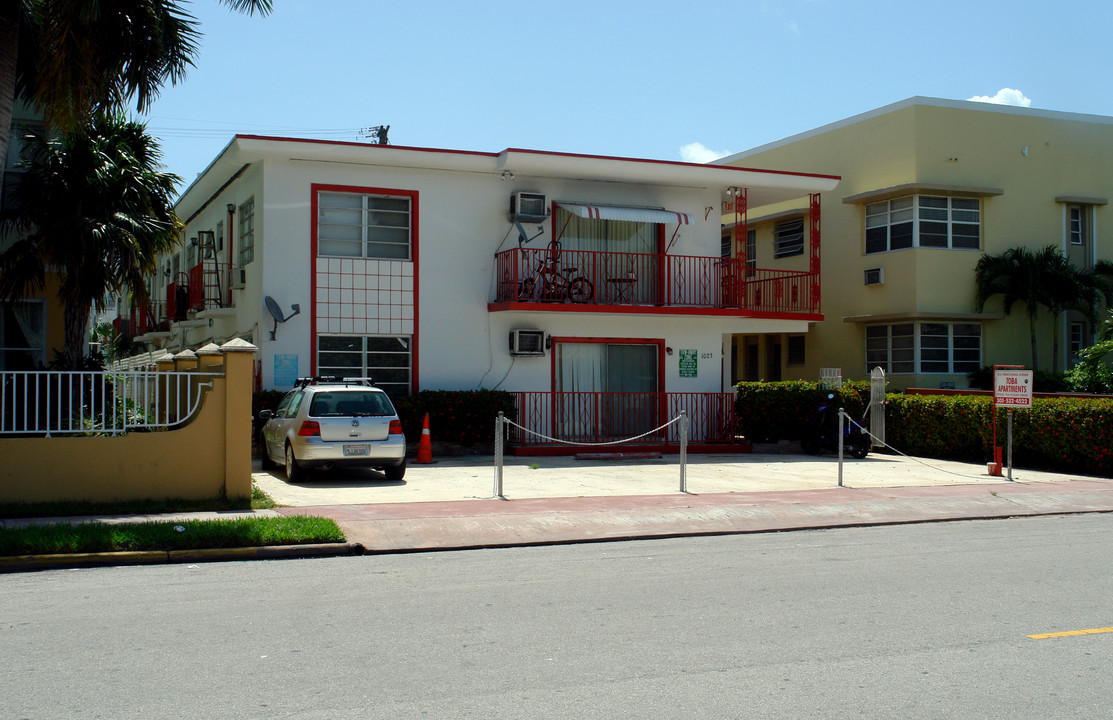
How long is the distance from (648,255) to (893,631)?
51.4 feet

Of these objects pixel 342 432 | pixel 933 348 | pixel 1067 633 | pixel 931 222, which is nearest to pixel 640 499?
pixel 342 432

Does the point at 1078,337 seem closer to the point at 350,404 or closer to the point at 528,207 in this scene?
the point at 528,207

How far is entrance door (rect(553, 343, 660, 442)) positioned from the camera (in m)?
21.7

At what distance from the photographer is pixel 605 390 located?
2250cm

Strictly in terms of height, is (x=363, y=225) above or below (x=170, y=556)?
above

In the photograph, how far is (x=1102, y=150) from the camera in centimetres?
2778

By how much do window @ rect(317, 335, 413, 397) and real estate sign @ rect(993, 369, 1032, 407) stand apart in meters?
11.3

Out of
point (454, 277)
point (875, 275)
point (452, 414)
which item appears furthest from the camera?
point (875, 275)

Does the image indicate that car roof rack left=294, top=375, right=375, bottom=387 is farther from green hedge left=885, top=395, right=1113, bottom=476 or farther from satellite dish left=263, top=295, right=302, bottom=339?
green hedge left=885, top=395, right=1113, bottom=476

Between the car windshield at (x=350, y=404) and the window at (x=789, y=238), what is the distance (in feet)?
54.5

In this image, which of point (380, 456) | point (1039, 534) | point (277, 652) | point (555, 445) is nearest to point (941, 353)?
point (555, 445)

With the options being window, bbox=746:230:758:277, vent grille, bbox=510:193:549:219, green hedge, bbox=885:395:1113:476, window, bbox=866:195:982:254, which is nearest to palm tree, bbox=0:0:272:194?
vent grille, bbox=510:193:549:219

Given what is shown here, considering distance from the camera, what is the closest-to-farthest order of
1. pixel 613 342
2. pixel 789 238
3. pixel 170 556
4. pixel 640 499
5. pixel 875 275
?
pixel 170 556 → pixel 640 499 → pixel 613 342 → pixel 875 275 → pixel 789 238

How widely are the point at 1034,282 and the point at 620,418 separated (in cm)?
1157
